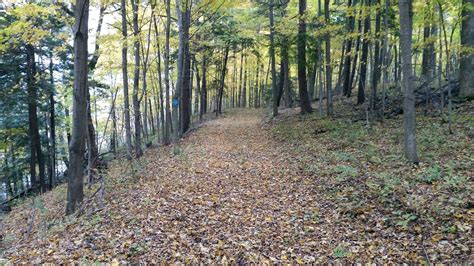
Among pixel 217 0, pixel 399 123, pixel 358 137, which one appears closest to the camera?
pixel 358 137

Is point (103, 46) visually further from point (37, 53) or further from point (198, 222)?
point (198, 222)

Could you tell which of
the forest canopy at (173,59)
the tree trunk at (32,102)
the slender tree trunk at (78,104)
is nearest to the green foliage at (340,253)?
the forest canopy at (173,59)

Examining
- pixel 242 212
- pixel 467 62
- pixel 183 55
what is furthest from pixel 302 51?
pixel 242 212

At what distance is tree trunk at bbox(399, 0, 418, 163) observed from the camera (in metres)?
7.42

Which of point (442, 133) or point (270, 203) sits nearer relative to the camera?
point (270, 203)

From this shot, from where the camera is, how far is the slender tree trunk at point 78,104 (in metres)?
6.73

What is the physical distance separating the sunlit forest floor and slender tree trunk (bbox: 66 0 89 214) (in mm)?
421

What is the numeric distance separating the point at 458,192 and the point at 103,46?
43.6 ft

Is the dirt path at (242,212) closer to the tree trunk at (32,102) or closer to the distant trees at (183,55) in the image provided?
the distant trees at (183,55)

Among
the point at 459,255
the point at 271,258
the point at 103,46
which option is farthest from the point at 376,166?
the point at 103,46

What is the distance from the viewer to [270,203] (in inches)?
289

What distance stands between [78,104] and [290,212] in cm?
515

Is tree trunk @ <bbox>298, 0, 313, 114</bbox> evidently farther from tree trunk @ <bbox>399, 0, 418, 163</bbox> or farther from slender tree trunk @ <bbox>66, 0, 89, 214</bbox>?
slender tree trunk @ <bbox>66, 0, 89, 214</bbox>

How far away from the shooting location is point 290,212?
6.77m
